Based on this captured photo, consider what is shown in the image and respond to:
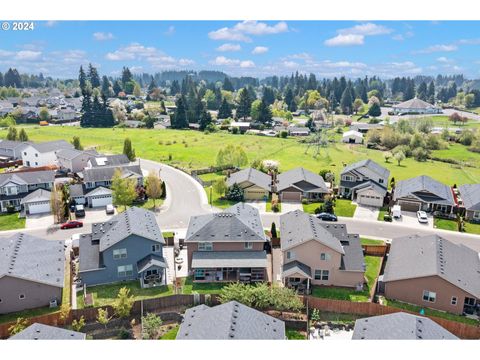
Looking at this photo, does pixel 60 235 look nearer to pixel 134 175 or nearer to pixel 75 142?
pixel 134 175

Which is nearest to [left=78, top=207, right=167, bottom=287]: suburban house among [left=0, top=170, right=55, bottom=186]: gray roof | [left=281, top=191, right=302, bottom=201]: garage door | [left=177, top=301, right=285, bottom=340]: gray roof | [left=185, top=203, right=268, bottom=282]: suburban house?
[left=185, top=203, right=268, bottom=282]: suburban house

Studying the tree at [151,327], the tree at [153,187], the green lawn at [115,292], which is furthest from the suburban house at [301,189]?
the tree at [151,327]

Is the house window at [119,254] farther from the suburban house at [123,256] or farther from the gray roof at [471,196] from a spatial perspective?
the gray roof at [471,196]

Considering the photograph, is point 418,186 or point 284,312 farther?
point 418,186

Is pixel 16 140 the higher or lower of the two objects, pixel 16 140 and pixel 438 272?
the higher

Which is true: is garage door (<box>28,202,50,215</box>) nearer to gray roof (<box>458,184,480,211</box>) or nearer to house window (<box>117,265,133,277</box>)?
house window (<box>117,265,133,277</box>)

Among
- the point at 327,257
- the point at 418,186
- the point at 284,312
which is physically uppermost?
the point at 418,186

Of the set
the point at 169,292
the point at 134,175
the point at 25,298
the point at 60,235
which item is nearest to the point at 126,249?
the point at 169,292
